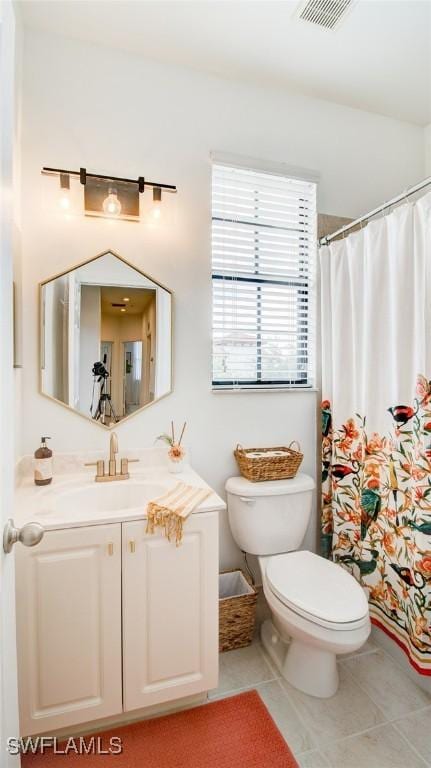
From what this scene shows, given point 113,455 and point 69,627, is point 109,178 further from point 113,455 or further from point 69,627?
point 69,627

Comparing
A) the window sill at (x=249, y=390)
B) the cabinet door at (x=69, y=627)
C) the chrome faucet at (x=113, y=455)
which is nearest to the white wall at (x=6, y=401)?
the cabinet door at (x=69, y=627)

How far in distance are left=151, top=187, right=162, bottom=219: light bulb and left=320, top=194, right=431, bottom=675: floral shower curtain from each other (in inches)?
36.1

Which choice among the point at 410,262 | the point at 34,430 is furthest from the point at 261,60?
the point at 34,430

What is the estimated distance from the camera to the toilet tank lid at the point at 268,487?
69.9 inches

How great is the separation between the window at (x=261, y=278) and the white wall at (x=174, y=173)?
3.5 inches

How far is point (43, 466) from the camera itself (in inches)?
62.1

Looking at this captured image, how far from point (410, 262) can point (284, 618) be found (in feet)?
4.95

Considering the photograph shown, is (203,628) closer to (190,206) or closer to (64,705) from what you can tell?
(64,705)

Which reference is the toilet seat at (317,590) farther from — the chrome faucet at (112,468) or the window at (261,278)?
the window at (261,278)

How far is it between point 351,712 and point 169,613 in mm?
826

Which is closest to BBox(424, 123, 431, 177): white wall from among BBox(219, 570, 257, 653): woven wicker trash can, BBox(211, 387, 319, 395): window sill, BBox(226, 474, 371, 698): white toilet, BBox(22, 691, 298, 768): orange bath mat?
BBox(211, 387, 319, 395): window sill

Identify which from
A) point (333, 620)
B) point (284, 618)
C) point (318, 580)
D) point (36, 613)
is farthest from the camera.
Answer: point (318, 580)

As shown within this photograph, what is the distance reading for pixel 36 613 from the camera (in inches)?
48.8

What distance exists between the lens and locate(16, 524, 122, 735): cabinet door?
1234mm
